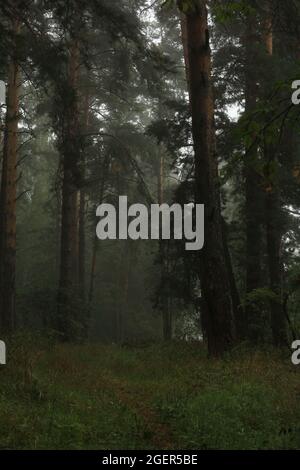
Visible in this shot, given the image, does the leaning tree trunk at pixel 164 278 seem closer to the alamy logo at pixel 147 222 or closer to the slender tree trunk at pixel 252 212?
→ the alamy logo at pixel 147 222

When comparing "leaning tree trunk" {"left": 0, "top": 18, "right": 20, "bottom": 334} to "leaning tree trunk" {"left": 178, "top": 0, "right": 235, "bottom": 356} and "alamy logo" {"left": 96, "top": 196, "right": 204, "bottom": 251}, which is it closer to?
"alamy logo" {"left": 96, "top": 196, "right": 204, "bottom": 251}

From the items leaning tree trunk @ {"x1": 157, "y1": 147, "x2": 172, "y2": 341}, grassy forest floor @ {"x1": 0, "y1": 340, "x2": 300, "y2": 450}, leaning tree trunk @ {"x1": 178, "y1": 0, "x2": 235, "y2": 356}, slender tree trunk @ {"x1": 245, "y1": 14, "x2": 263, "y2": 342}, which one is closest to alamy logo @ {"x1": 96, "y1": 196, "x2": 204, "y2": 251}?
leaning tree trunk @ {"x1": 157, "y1": 147, "x2": 172, "y2": 341}

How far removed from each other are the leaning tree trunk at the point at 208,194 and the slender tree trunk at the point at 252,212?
3.95m

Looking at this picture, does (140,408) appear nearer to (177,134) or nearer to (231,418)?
(231,418)

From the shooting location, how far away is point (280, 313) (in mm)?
15062

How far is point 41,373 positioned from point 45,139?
133 feet

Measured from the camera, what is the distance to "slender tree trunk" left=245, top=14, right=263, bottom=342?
15.6m

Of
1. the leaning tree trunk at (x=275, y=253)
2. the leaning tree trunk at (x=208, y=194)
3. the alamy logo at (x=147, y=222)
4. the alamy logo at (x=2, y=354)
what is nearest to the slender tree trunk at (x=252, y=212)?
the leaning tree trunk at (x=275, y=253)

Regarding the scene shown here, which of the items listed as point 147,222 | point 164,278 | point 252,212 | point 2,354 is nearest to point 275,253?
point 252,212

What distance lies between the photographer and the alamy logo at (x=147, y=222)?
1594 centimetres

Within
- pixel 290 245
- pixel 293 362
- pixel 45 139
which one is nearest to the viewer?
pixel 293 362

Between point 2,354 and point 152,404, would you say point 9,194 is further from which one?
point 152,404

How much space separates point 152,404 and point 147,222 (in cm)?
1856

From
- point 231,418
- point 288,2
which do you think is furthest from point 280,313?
point 231,418
